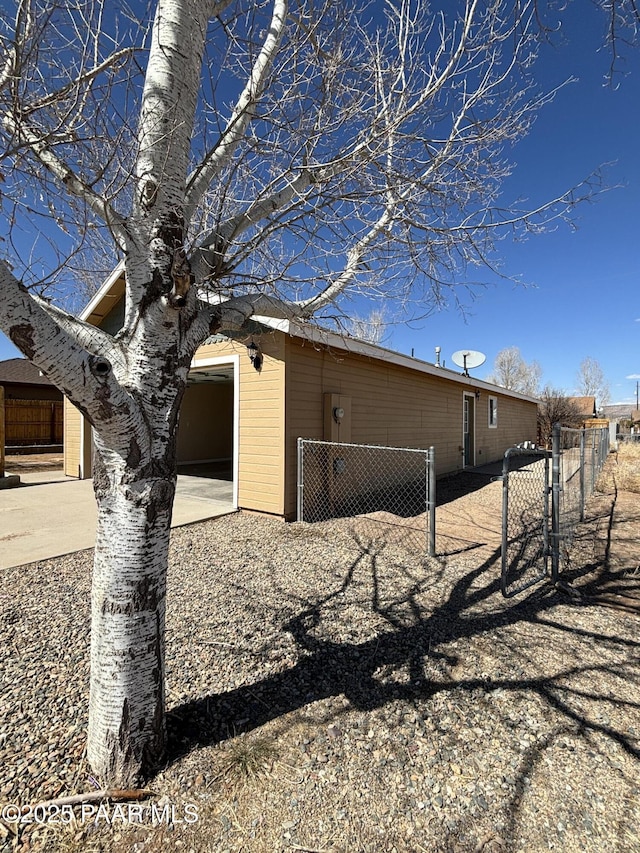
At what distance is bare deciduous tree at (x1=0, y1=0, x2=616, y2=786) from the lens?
1.72 meters

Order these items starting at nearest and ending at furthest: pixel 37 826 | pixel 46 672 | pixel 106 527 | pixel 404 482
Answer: pixel 37 826, pixel 106 527, pixel 46 672, pixel 404 482

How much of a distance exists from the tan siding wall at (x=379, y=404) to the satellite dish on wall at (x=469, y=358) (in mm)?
759

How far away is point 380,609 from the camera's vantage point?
3.34m

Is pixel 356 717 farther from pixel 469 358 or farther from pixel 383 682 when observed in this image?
pixel 469 358

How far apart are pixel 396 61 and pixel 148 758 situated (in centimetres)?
433

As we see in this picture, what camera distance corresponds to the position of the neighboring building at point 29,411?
55.4ft

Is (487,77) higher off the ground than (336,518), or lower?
higher

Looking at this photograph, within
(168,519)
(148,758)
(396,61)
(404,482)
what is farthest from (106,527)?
(404,482)

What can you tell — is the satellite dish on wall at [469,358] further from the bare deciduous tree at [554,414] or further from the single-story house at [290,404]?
the bare deciduous tree at [554,414]

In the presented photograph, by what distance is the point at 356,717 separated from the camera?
2121 mm

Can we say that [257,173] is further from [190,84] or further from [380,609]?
[380,609]

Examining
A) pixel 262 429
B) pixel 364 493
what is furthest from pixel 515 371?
pixel 262 429

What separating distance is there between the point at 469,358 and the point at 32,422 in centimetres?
1763

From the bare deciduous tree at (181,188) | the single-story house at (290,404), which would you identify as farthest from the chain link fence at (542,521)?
the single-story house at (290,404)
